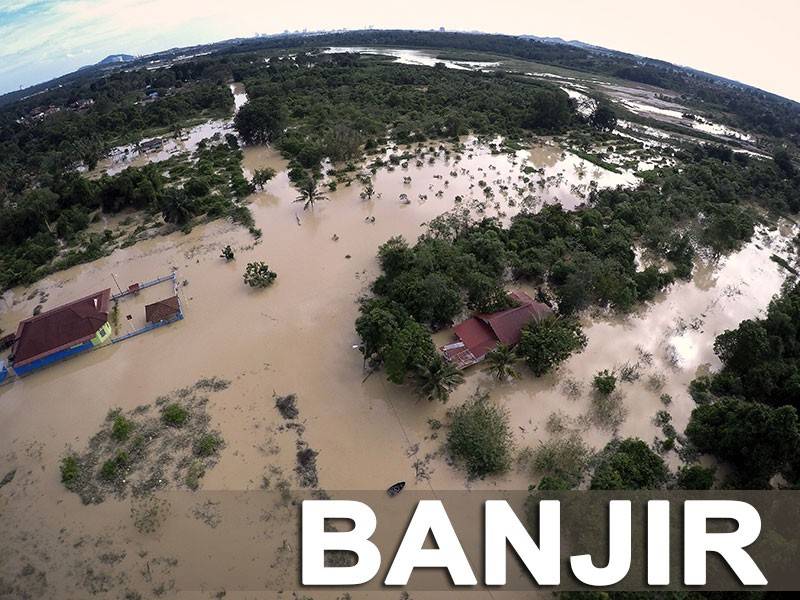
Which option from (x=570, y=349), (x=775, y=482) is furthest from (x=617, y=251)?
(x=775, y=482)

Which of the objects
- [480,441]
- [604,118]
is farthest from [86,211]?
[604,118]

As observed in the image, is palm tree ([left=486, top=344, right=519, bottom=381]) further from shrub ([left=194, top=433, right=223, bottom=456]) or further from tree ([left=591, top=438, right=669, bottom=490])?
shrub ([left=194, top=433, right=223, bottom=456])

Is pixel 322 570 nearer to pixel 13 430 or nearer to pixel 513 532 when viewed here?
pixel 513 532

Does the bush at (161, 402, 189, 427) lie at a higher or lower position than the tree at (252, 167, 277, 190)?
lower

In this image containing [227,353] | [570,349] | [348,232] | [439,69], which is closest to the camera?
[570,349]

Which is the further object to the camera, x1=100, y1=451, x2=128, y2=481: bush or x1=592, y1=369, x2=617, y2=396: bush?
x1=592, y1=369, x2=617, y2=396: bush

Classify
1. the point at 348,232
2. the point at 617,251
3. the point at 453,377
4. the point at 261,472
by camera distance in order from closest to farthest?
1. the point at 261,472
2. the point at 453,377
3. the point at 617,251
4. the point at 348,232

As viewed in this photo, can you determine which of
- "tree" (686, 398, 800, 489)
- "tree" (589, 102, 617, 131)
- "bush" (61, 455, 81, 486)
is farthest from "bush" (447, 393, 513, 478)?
"tree" (589, 102, 617, 131)
